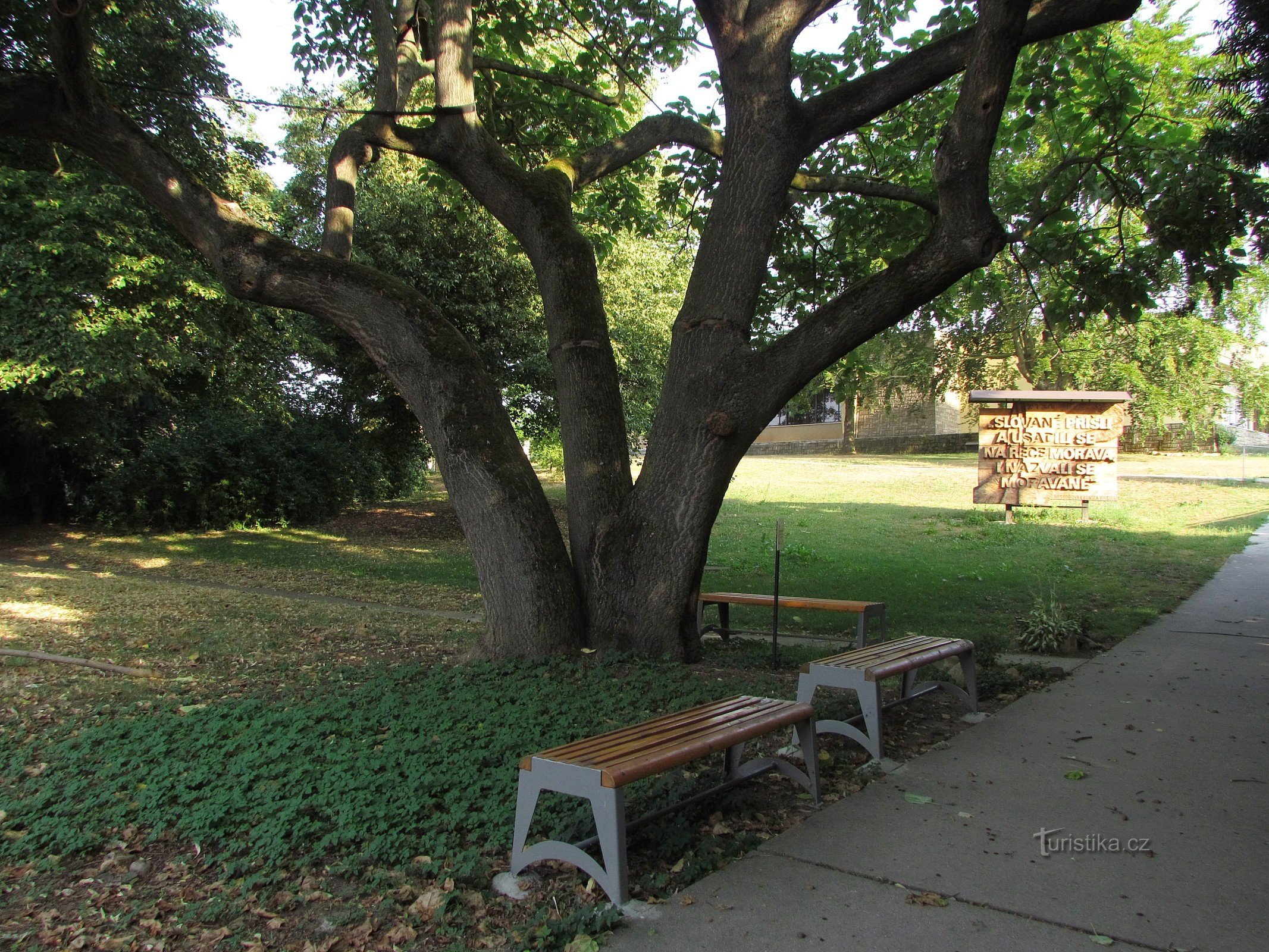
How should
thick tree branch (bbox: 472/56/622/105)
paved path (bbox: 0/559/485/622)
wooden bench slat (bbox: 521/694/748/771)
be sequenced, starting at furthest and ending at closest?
1. paved path (bbox: 0/559/485/622)
2. thick tree branch (bbox: 472/56/622/105)
3. wooden bench slat (bbox: 521/694/748/771)

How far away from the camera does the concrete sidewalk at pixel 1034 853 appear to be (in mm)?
3131

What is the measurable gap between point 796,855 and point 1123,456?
3390cm

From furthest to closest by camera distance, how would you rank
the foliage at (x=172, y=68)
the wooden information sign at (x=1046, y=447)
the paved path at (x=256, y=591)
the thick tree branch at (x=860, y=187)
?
the wooden information sign at (x=1046, y=447)
the foliage at (x=172, y=68)
the paved path at (x=256, y=591)
the thick tree branch at (x=860, y=187)

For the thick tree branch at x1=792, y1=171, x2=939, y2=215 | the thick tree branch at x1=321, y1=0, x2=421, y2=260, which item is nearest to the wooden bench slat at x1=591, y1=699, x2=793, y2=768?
the thick tree branch at x1=321, y1=0, x2=421, y2=260

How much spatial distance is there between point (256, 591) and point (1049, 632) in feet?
28.1

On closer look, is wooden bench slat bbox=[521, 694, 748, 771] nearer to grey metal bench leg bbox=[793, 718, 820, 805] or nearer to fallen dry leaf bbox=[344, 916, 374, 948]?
grey metal bench leg bbox=[793, 718, 820, 805]

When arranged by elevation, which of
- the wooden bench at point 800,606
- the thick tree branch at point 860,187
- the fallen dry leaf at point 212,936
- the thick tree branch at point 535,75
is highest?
the thick tree branch at point 535,75

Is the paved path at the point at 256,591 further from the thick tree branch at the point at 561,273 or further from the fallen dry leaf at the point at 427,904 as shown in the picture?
the fallen dry leaf at the point at 427,904

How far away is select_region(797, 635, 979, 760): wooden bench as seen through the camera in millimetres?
4934

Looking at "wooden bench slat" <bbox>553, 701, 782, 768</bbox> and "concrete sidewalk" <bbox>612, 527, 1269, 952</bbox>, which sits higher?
"wooden bench slat" <bbox>553, 701, 782, 768</bbox>

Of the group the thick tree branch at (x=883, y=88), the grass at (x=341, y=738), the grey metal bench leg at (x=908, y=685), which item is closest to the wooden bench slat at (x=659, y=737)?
the grass at (x=341, y=738)

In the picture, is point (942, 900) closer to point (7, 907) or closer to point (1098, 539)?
point (7, 907)

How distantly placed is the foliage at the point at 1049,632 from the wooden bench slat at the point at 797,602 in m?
1.25

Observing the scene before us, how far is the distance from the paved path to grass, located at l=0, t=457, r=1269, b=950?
0.15m
